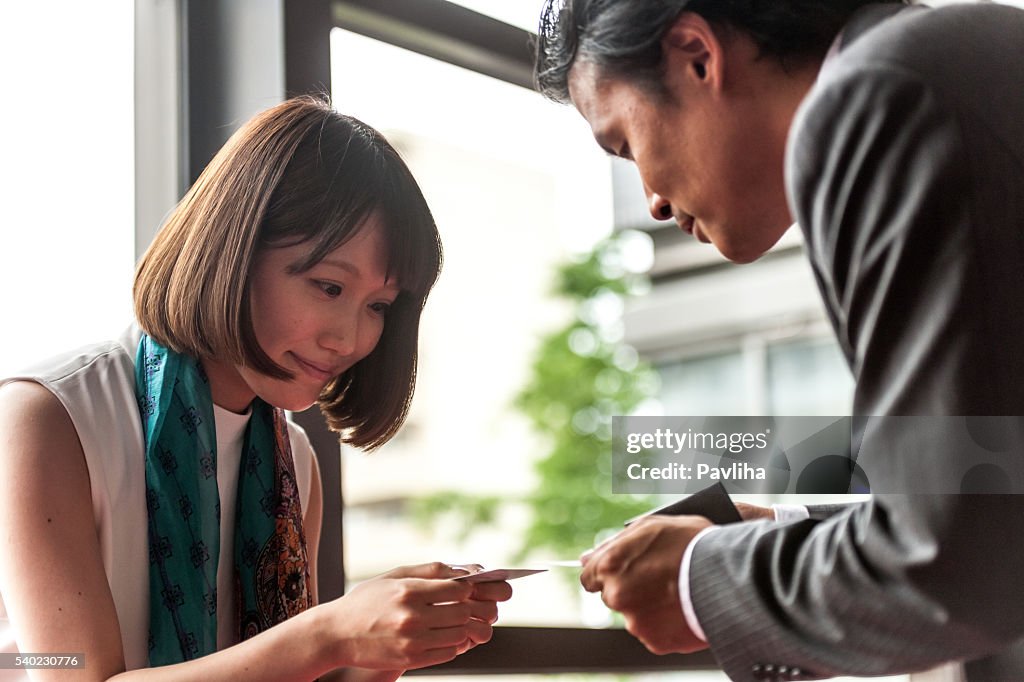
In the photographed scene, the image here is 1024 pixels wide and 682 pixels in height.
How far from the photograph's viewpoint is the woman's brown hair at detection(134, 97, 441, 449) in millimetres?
1235

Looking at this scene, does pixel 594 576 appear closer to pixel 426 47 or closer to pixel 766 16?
pixel 766 16

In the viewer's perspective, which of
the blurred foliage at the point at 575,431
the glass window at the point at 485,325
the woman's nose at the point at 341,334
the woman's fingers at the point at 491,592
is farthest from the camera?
the blurred foliage at the point at 575,431

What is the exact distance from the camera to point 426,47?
1939mm

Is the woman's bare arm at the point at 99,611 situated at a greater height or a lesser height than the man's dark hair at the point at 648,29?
lesser

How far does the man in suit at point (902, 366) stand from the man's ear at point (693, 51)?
0.13 m

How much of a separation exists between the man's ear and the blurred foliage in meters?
5.16

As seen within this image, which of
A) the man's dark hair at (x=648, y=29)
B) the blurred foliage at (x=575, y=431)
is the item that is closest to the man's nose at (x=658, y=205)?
the man's dark hair at (x=648, y=29)

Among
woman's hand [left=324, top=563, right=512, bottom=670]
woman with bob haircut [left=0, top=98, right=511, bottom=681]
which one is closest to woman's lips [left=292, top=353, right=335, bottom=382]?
woman with bob haircut [left=0, top=98, right=511, bottom=681]

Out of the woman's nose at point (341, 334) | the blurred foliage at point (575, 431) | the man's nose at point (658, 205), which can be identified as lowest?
the blurred foliage at point (575, 431)

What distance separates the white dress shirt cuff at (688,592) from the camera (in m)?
0.92

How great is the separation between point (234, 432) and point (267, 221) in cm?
30

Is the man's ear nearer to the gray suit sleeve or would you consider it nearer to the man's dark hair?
the man's dark hair

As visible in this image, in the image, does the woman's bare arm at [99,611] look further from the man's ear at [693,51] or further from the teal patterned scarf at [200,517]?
the man's ear at [693,51]

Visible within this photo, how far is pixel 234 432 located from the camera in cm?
138
